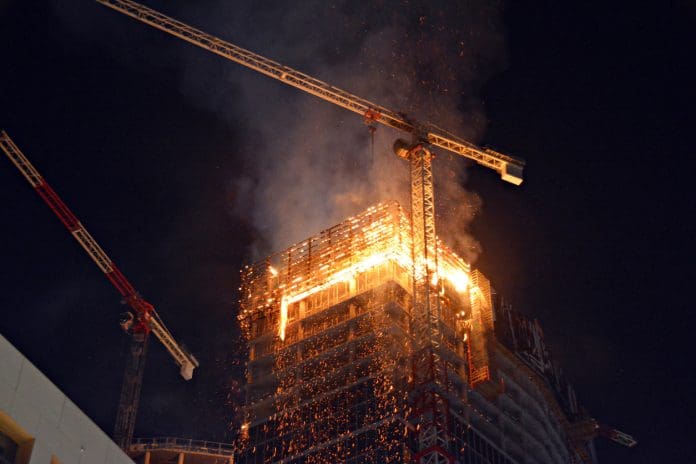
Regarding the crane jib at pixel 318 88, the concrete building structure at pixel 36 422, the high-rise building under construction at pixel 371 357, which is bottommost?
the concrete building structure at pixel 36 422

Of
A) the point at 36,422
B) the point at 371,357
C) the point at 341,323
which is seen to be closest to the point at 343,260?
the point at 341,323

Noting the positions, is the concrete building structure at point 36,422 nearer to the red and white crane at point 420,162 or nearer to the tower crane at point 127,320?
the red and white crane at point 420,162

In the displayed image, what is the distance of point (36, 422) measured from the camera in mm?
34031

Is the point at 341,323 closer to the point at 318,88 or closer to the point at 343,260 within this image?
the point at 343,260

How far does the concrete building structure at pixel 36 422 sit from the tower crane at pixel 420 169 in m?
64.3

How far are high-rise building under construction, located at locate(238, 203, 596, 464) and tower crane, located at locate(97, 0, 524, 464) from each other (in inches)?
53.3

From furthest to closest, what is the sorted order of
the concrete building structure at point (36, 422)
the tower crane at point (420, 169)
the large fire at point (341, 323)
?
the large fire at point (341, 323) < the tower crane at point (420, 169) < the concrete building structure at point (36, 422)

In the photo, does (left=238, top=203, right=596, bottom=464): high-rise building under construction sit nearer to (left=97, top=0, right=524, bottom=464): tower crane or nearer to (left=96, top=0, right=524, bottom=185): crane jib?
(left=97, top=0, right=524, bottom=464): tower crane

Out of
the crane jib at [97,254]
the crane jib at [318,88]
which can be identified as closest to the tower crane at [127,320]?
the crane jib at [97,254]

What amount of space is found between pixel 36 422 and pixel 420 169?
278 ft

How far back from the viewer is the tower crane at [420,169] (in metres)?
103

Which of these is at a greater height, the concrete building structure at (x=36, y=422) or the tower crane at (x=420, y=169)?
the tower crane at (x=420, y=169)

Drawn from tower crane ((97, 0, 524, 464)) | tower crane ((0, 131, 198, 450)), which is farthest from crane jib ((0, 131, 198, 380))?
tower crane ((97, 0, 524, 464))

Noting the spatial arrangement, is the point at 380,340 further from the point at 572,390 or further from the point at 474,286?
the point at 572,390
